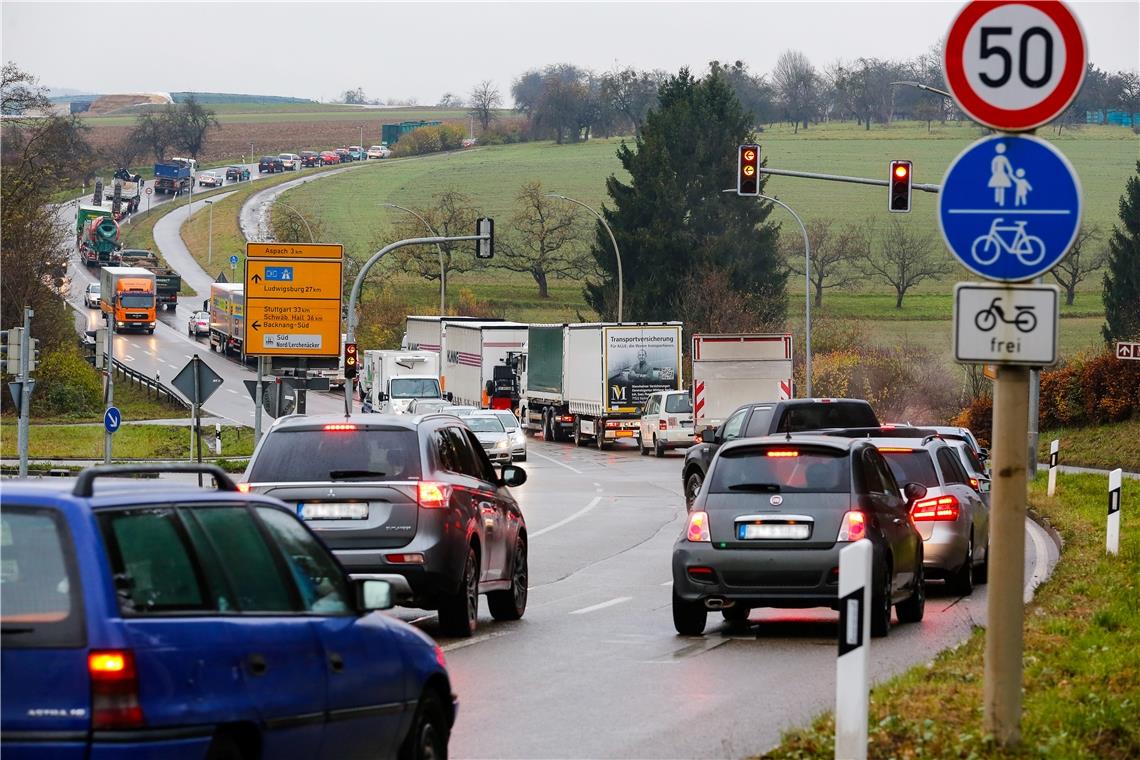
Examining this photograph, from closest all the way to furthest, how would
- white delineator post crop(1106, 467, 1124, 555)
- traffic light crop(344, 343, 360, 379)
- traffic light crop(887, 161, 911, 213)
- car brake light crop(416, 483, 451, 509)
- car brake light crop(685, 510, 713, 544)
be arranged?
car brake light crop(416, 483, 451, 509) < car brake light crop(685, 510, 713, 544) < white delineator post crop(1106, 467, 1124, 555) < traffic light crop(887, 161, 911, 213) < traffic light crop(344, 343, 360, 379)

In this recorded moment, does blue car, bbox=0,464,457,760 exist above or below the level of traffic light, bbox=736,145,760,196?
A: below

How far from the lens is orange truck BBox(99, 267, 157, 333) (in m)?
101

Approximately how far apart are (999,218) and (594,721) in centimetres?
393

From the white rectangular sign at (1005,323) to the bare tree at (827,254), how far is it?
10026 cm

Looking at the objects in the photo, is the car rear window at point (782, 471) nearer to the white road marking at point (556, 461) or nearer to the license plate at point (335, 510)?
the license plate at point (335, 510)

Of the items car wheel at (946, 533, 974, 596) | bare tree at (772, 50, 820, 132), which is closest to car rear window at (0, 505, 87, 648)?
car wheel at (946, 533, 974, 596)

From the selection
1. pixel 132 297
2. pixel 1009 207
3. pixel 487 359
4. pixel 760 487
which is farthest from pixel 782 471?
pixel 132 297

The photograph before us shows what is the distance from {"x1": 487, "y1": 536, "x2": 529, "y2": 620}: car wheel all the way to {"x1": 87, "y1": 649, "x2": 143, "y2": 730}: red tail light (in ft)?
33.9

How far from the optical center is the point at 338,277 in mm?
43594

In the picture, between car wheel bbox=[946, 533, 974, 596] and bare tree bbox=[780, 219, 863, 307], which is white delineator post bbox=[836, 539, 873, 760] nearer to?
car wheel bbox=[946, 533, 974, 596]

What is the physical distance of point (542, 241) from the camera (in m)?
121

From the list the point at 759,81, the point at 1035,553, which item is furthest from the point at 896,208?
the point at 759,81

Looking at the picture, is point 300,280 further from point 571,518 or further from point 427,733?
point 427,733

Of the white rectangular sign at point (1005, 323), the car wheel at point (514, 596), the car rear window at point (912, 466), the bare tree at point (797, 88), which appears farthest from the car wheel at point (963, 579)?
the bare tree at point (797, 88)
